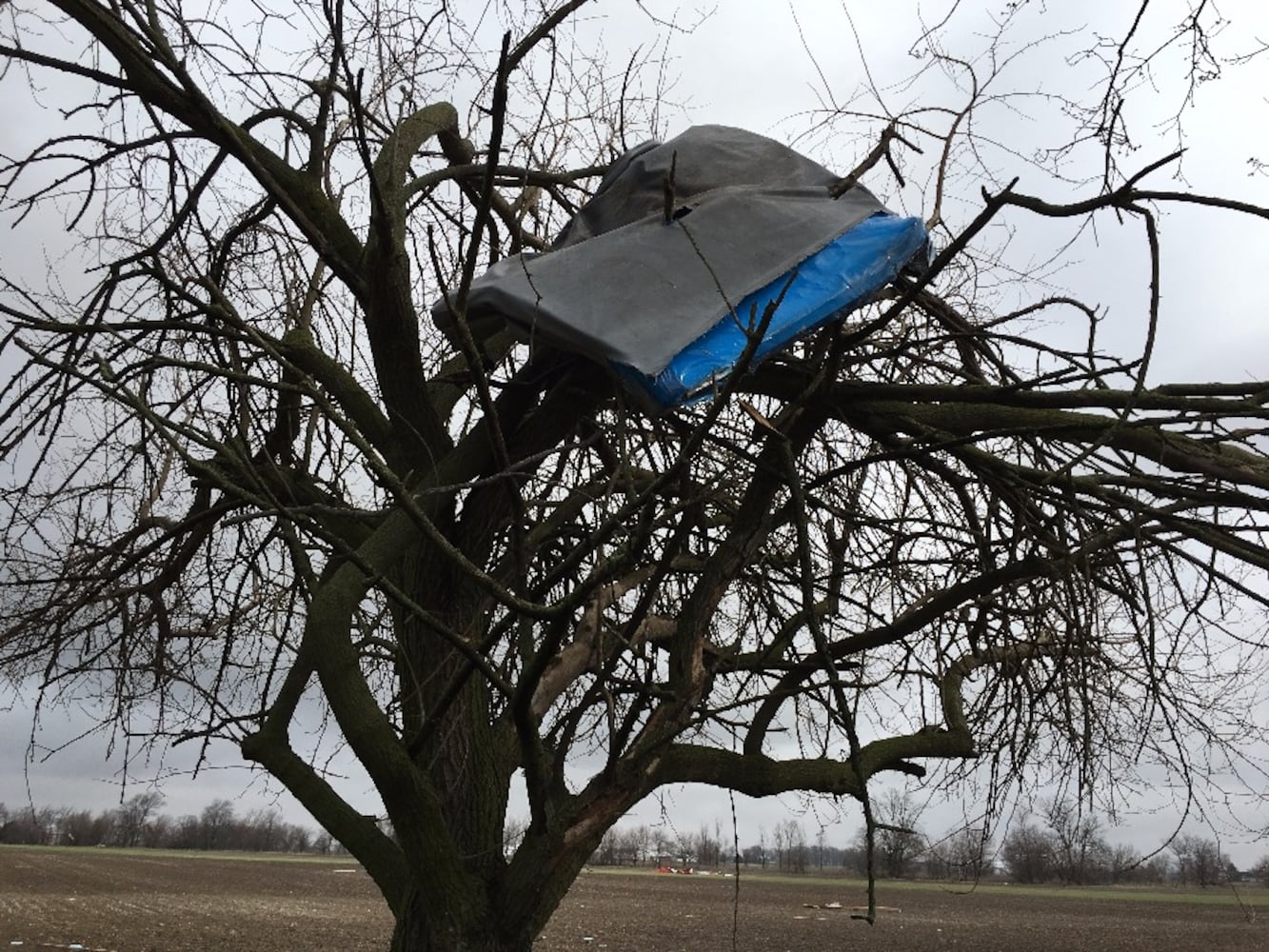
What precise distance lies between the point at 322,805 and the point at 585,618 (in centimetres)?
106

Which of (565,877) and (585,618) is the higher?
(585,618)

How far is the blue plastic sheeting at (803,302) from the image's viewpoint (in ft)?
8.32

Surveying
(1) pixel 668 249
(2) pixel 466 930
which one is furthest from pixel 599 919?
(1) pixel 668 249

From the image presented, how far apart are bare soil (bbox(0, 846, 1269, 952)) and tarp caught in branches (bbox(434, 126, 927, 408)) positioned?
30.3ft

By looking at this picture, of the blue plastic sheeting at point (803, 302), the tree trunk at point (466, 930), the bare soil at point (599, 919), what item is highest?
the blue plastic sheeting at point (803, 302)

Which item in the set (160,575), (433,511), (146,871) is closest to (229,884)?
(146,871)

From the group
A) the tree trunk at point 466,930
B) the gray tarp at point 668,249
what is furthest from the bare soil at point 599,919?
the gray tarp at point 668,249

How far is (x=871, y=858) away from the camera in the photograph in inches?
93.7

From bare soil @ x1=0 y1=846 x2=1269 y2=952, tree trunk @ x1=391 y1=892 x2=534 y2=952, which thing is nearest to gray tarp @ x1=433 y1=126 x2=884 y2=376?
tree trunk @ x1=391 y1=892 x2=534 y2=952

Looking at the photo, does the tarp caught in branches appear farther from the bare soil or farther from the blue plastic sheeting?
the bare soil

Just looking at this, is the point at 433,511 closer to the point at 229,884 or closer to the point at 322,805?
the point at 322,805

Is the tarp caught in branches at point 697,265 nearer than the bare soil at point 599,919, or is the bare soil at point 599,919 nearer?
the tarp caught in branches at point 697,265

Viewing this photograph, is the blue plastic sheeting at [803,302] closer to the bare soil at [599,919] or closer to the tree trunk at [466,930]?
the tree trunk at [466,930]

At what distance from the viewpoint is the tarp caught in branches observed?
261cm
